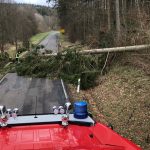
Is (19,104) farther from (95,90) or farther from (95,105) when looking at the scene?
(95,90)

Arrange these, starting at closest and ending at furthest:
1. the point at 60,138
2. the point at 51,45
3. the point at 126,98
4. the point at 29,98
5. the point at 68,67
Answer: the point at 60,138, the point at 29,98, the point at 126,98, the point at 68,67, the point at 51,45

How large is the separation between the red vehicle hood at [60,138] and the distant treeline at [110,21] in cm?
1152

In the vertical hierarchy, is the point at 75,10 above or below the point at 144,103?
above

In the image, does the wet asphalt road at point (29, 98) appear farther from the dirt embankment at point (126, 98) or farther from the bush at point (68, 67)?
the bush at point (68, 67)

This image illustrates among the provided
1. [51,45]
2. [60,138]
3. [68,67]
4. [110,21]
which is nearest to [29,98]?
[60,138]

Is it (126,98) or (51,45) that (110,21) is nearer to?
(126,98)

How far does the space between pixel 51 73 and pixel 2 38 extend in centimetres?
2358

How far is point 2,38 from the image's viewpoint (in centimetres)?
3809

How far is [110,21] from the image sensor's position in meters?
27.3

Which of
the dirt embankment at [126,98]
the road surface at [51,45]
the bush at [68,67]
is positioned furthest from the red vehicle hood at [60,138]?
the road surface at [51,45]

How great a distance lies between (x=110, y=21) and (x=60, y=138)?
24162mm

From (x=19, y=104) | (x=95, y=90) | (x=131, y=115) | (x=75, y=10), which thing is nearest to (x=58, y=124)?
(x=19, y=104)

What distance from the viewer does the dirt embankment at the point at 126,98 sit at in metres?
10.1

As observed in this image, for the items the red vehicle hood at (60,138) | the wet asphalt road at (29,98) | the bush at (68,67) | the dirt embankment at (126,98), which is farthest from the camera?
the bush at (68,67)
